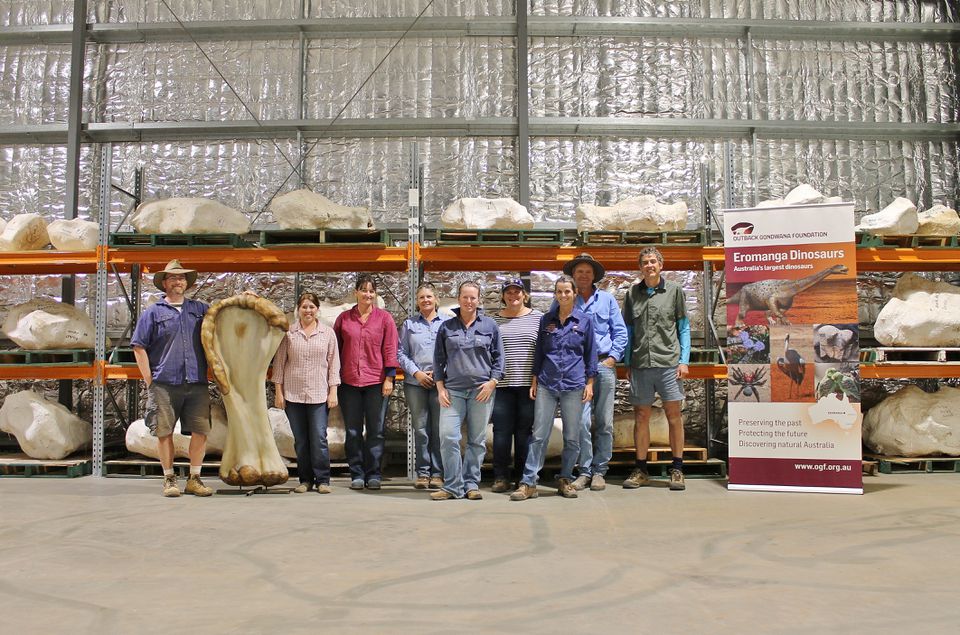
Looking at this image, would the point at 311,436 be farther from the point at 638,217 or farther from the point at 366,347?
the point at 638,217

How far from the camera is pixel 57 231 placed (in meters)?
8.29

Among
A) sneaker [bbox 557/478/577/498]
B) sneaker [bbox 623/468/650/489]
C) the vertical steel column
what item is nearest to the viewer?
sneaker [bbox 557/478/577/498]

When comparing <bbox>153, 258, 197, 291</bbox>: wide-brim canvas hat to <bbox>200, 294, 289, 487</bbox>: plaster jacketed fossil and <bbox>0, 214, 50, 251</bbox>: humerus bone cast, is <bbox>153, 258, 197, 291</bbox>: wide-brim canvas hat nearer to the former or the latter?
<bbox>200, 294, 289, 487</bbox>: plaster jacketed fossil

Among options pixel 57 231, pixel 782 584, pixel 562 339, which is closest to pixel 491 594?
pixel 782 584

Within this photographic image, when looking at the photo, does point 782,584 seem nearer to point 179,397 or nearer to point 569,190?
point 179,397

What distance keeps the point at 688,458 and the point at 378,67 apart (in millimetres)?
6523

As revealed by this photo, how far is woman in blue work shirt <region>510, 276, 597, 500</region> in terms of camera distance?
650 centimetres

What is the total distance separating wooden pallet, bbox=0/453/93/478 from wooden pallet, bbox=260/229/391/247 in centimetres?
318

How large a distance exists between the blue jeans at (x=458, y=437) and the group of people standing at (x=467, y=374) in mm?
11

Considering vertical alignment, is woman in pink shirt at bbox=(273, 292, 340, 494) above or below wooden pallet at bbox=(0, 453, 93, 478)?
above

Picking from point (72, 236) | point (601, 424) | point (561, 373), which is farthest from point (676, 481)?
point (72, 236)

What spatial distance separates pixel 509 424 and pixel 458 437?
0.64m

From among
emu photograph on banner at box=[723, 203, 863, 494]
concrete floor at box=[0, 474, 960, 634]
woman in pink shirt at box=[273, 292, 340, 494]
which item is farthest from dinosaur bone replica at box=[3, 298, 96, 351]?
emu photograph on banner at box=[723, 203, 863, 494]

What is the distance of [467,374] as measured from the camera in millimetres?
6434
